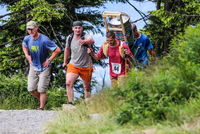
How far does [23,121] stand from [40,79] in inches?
72.6

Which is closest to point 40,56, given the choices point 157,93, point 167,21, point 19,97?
point 19,97

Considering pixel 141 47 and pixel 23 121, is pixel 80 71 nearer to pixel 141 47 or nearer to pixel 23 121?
pixel 141 47

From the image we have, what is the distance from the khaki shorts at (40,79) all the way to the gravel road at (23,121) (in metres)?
1.04

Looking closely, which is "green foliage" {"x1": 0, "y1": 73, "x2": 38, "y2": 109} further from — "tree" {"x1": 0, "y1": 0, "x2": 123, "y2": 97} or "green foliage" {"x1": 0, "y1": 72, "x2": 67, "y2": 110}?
"tree" {"x1": 0, "y1": 0, "x2": 123, "y2": 97}

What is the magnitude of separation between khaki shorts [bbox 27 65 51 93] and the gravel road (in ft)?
3.40

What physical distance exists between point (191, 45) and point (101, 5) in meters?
11.7

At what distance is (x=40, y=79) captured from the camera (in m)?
7.67

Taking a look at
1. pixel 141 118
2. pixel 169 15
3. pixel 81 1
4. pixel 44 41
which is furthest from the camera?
pixel 81 1

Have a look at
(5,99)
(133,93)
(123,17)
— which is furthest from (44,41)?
(133,93)

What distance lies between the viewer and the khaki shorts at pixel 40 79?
301 inches

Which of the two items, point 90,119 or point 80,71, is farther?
point 80,71

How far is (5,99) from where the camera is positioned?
9.73 meters

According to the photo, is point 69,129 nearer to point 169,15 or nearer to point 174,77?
point 174,77

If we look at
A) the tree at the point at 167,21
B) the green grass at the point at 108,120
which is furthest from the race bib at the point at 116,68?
the tree at the point at 167,21
